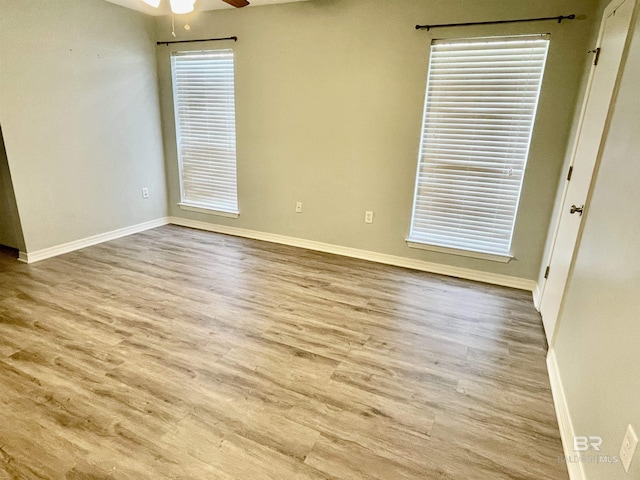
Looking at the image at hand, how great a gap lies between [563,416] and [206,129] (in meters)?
4.20

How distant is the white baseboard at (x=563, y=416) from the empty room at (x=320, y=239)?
16 mm

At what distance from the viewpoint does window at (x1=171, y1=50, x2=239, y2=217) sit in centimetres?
405

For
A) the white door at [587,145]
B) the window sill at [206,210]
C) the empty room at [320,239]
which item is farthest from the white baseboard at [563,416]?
the window sill at [206,210]

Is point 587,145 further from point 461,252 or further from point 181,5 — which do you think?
point 181,5

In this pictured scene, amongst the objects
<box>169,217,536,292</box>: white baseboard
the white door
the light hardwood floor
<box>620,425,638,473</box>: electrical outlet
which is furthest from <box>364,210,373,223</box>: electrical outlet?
<box>620,425,638,473</box>: electrical outlet

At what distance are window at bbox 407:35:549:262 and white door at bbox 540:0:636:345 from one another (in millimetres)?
592

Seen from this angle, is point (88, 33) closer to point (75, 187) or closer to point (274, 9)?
point (75, 187)

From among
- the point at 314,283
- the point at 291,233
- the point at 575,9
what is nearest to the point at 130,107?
the point at 291,233

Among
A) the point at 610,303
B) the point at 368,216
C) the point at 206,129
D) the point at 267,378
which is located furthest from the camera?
the point at 206,129

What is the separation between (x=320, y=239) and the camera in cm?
400

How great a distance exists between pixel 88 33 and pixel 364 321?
383cm

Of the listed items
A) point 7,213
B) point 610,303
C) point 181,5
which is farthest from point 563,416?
point 7,213

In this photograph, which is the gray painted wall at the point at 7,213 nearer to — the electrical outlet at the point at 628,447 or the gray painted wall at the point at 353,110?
the gray painted wall at the point at 353,110

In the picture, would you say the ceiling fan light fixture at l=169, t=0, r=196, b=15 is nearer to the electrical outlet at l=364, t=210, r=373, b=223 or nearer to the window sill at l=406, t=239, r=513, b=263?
the electrical outlet at l=364, t=210, r=373, b=223
